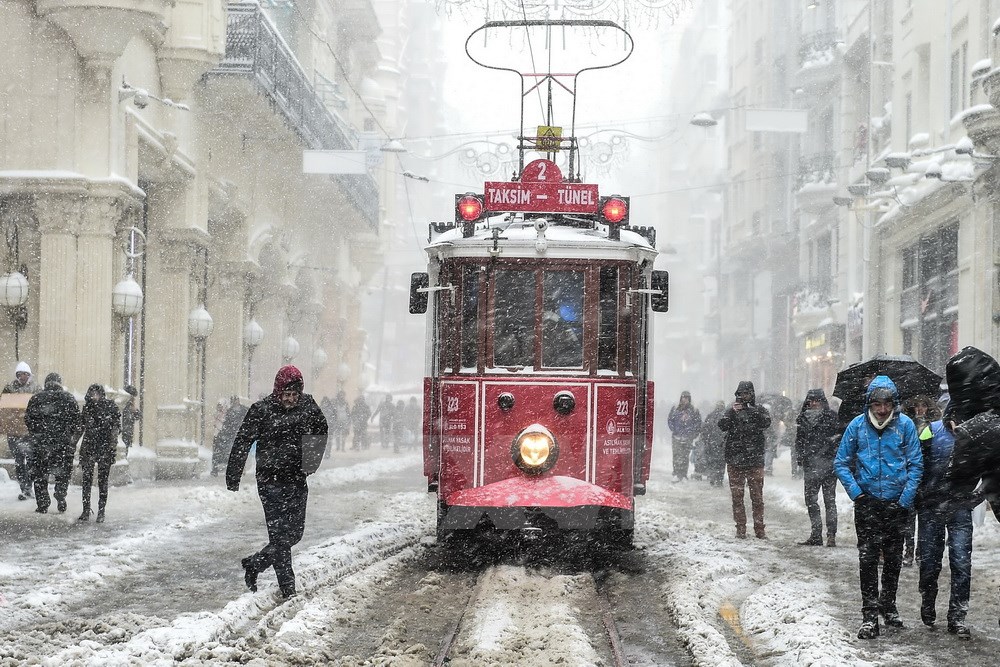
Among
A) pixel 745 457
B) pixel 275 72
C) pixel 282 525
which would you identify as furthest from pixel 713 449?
pixel 282 525

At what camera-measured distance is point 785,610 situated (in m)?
10.1

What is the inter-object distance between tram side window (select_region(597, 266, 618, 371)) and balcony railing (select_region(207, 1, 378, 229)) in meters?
15.1

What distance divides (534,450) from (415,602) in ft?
5.78

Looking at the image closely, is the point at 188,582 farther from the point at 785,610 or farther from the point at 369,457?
the point at 369,457

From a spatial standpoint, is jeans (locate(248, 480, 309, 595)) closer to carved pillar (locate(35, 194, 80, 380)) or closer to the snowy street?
the snowy street

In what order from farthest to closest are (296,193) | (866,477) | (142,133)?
(296,193), (142,133), (866,477)

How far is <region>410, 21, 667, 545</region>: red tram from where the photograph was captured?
11945mm

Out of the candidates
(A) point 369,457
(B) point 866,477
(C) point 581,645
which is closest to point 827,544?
(B) point 866,477

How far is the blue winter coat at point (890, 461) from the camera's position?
29.8 ft

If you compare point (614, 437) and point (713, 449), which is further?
point (713, 449)

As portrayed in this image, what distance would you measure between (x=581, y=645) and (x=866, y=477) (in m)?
2.17

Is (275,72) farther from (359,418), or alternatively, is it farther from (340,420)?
(359,418)

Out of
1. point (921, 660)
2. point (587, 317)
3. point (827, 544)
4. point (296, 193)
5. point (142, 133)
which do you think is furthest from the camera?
point (296, 193)

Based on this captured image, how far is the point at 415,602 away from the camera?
421 inches
